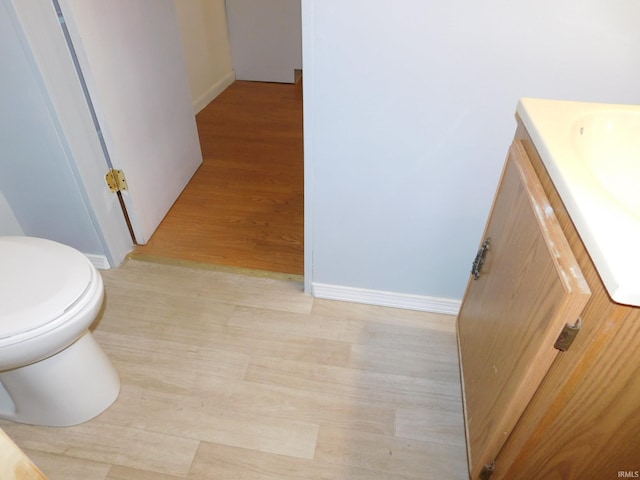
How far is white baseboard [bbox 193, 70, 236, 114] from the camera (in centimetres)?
300

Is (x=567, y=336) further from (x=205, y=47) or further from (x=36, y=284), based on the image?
(x=205, y=47)

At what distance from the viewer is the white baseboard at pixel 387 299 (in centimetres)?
152

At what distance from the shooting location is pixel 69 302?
100 cm

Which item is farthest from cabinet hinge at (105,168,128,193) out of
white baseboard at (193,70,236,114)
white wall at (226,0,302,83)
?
white wall at (226,0,302,83)

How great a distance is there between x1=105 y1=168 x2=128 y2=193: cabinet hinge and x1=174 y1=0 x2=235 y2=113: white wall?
1.48 m

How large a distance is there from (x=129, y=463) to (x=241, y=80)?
317 cm

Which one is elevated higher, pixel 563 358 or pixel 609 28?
pixel 609 28

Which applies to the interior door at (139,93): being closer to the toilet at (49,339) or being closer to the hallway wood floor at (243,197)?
the hallway wood floor at (243,197)

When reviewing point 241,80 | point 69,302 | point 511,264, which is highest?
point 511,264

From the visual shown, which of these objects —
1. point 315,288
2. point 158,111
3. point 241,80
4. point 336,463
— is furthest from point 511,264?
point 241,80

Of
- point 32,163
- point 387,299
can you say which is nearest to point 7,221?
point 32,163

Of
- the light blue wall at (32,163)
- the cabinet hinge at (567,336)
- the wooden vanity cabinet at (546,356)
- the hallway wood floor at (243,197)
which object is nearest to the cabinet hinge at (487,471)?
the wooden vanity cabinet at (546,356)

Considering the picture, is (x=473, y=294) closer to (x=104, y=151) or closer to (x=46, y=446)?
(x=46, y=446)

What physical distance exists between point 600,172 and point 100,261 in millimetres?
1708
